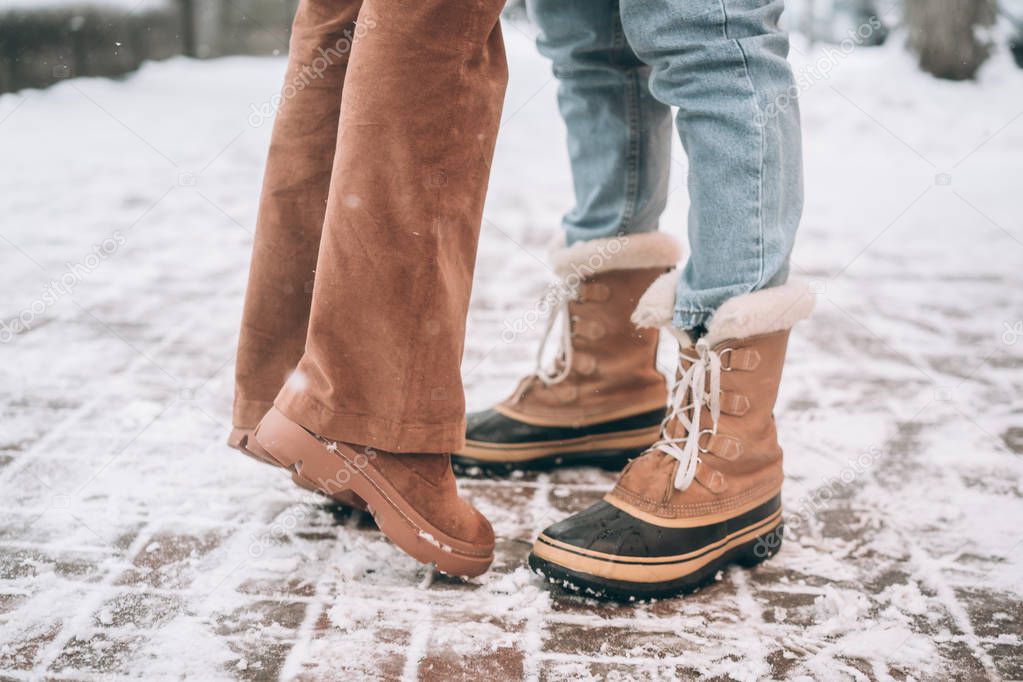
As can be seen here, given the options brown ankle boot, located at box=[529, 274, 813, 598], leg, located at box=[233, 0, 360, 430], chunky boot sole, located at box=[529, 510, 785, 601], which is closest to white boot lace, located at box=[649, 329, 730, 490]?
brown ankle boot, located at box=[529, 274, 813, 598]

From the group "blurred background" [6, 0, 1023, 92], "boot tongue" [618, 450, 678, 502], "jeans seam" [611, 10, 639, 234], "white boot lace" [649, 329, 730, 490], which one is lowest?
"blurred background" [6, 0, 1023, 92]

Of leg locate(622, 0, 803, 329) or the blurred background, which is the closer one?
leg locate(622, 0, 803, 329)

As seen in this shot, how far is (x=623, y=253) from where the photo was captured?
1.85m

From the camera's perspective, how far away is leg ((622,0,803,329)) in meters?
1.43

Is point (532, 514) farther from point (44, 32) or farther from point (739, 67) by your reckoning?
point (44, 32)

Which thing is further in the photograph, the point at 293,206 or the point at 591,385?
the point at 591,385

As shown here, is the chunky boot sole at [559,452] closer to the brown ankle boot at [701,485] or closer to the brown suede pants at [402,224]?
the brown ankle boot at [701,485]

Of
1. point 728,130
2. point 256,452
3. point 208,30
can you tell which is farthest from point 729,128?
point 208,30

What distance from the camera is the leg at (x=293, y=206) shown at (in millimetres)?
1518

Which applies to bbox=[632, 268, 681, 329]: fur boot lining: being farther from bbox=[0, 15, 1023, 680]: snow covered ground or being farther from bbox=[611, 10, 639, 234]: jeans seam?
bbox=[0, 15, 1023, 680]: snow covered ground

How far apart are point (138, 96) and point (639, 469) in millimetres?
6140

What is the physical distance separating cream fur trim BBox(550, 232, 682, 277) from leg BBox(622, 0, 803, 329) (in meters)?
0.29

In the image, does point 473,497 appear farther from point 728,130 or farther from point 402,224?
point 728,130

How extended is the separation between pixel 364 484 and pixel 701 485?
0.52 meters
